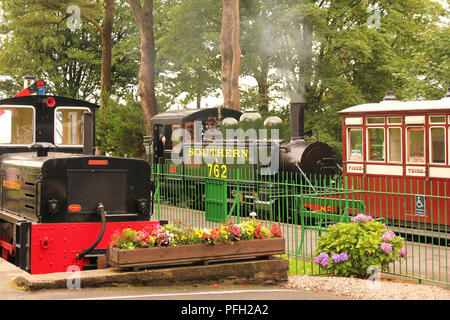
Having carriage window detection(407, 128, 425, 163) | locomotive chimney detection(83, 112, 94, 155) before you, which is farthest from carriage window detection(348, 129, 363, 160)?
locomotive chimney detection(83, 112, 94, 155)

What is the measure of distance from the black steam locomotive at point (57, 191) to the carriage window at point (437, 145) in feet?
22.2

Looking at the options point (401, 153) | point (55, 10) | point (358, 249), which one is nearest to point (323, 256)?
point (358, 249)

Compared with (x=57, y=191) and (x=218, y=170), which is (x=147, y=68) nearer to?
(x=218, y=170)

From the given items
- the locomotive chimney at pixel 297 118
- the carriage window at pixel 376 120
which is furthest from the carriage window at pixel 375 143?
the locomotive chimney at pixel 297 118

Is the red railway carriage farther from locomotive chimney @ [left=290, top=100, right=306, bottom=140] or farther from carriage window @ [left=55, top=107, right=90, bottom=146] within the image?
carriage window @ [left=55, top=107, right=90, bottom=146]

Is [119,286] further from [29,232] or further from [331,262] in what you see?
[331,262]

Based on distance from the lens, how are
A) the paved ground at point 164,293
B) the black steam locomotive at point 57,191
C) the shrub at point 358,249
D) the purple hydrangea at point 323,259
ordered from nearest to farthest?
the paved ground at point 164,293 < the black steam locomotive at point 57,191 < the shrub at point 358,249 < the purple hydrangea at point 323,259

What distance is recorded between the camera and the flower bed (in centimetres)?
806

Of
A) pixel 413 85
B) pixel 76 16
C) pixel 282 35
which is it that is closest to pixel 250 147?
pixel 413 85

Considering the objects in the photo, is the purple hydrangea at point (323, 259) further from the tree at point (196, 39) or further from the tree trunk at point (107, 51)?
the tree trunk at point (107, 51)

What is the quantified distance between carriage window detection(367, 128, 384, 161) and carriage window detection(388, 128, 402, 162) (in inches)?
10.0

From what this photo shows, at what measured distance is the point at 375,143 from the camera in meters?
14.6

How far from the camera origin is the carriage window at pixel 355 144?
49.3ft

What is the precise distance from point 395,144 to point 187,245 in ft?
24.6
